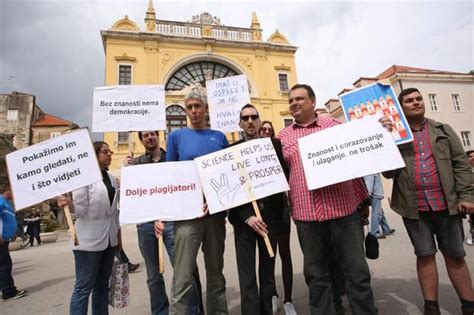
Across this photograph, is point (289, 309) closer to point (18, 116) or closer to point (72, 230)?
point (72, 230)

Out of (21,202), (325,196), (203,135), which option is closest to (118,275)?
(21,202)

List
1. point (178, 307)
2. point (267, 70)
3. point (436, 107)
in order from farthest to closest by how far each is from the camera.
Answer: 1. point (267, 70)
2. point (436, 107)
3. point (178, 307)

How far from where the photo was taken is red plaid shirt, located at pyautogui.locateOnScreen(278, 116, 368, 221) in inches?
91.7

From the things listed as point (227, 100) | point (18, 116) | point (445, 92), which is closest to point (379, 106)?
point (227, 100)

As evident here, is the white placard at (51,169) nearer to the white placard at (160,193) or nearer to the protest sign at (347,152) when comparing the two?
the white placard at (160,193)

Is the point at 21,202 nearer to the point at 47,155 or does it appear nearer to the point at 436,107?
the point at 47,155

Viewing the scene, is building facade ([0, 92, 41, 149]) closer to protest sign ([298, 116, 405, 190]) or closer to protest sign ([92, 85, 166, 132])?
protest sign ([92, 85, 166, 132])

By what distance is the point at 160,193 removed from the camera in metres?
2.49

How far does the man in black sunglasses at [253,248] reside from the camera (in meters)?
2.37

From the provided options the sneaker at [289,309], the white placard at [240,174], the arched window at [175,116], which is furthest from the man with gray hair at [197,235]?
the arched window at [175,116]

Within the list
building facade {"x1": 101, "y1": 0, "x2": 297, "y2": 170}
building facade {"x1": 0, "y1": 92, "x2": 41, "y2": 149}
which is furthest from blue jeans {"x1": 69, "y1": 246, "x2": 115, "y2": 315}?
building facade {"x1": 0, "y1": 92, "x2": 41, "y2": 149}

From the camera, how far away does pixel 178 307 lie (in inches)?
89.5

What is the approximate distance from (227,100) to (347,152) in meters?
3.06

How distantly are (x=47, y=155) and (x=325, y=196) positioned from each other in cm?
273
